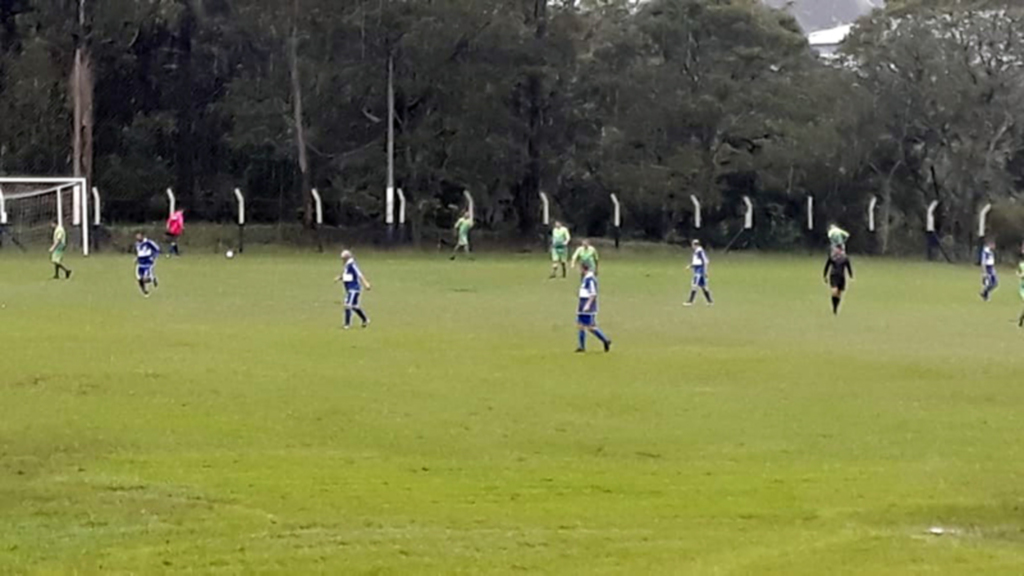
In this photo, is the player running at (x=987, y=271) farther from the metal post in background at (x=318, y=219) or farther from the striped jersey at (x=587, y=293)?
the metal post in background at (x=318, y=219)

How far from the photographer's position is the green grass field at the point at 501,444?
11234 mm

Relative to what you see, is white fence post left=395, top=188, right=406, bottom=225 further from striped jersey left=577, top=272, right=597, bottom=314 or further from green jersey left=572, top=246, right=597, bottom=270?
striped jersey left=577, top=272, right=597, bottom=314

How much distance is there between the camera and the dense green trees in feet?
203

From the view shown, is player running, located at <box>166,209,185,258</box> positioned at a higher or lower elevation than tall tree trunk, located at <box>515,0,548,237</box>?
lower

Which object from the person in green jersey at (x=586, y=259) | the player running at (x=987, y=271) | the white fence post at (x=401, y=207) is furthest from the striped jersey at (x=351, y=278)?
the white fence post at (x=401, y=207)

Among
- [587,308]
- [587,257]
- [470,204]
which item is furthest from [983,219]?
[587,308]

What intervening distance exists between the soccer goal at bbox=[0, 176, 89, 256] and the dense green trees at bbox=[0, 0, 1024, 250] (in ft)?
16.4

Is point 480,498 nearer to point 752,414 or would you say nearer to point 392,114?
point 752,414

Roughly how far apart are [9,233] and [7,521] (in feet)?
147

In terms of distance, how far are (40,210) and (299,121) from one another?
1113 centimetres

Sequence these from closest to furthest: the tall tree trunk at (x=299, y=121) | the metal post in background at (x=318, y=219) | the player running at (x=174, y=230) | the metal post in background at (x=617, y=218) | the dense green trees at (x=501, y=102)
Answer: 1. the player running at (x=174, y=230)
2. the metal post in background at (x=318, y=219)
3. the tall tree trunk at (x=299, y=121)
4. the dense green trees at (x=501, y=102)
5. the metal post in background at (x=617, y=218)

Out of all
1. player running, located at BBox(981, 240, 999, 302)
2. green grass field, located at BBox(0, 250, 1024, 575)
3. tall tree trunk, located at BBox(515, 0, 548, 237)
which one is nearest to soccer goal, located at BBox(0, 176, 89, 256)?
tall tree trunk, located at BBox(515, 0, 548, 237)

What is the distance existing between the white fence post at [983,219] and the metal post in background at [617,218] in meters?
14.2

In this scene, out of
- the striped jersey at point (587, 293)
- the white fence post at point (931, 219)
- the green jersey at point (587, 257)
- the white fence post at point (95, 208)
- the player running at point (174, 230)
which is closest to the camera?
the striped jersey at point (587, 293)
